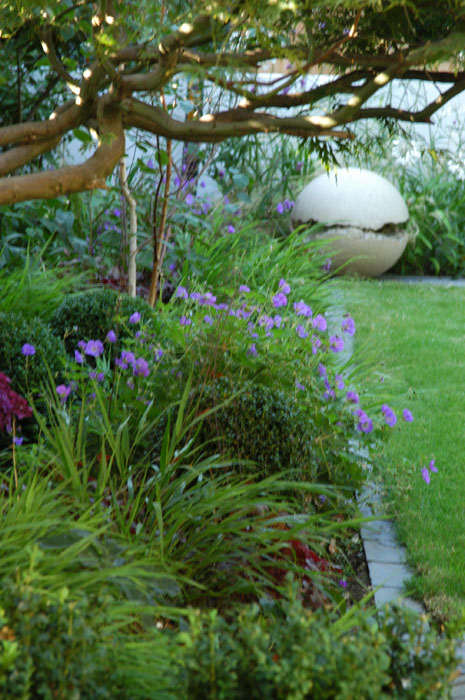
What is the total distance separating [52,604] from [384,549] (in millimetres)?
1725

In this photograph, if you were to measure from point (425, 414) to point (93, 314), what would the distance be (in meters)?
1.88

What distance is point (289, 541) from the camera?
2562 mm

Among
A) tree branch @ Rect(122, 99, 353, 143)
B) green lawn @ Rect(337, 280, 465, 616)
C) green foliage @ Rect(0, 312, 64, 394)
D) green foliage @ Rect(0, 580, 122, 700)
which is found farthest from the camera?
green foliage @ Rect(0, 312, 64, 394)

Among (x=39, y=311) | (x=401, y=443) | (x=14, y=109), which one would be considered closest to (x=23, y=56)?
(x=14, y=109)

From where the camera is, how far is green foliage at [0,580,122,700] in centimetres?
138

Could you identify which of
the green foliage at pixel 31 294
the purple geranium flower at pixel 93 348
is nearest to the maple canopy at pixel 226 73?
the purple geranium flower at pixel 93 348

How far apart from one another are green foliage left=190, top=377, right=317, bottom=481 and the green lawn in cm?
→ 47

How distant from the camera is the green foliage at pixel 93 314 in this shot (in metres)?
4.19

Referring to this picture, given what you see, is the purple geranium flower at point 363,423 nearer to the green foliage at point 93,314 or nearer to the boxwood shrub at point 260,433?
the boxwood shrub at point 260,433

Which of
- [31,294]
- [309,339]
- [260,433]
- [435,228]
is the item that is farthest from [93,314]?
[435,228]

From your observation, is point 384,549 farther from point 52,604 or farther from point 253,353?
point 52,604

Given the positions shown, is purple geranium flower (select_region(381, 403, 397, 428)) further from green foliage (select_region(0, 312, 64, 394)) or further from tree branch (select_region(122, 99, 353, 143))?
green foliage (select_region(0, 312, 64, 394))

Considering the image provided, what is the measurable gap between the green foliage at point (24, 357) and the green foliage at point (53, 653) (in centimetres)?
204

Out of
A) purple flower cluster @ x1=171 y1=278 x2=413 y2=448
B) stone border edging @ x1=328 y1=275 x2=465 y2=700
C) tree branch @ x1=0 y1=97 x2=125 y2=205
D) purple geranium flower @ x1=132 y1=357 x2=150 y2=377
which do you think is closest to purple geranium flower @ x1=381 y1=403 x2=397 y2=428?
purple flower cluster @ x1=171 y1=278 x2=413 y2=448
